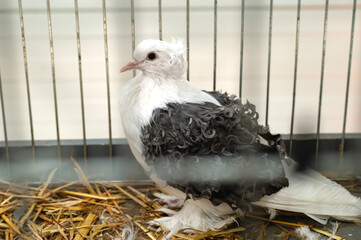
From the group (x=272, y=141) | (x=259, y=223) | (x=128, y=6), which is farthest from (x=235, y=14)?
(x=259, y=223)

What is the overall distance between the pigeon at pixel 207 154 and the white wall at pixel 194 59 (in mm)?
448

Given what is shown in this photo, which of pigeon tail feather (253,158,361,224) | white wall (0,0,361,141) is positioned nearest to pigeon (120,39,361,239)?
pigeon tail feather (253,158,361,224)

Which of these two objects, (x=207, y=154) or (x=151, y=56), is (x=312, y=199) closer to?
(x=207, y=154)

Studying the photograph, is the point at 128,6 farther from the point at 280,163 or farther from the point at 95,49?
the point at 280,163

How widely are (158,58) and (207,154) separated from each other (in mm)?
463

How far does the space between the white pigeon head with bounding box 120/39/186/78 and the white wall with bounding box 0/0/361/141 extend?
436 mm

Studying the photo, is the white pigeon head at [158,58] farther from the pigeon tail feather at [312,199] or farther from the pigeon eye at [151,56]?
the pigeon tail feather at [312,199]

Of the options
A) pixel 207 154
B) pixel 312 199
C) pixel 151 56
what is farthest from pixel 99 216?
pixel 312 199

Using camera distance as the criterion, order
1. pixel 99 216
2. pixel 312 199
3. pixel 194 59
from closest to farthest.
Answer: pixel 312 199
pixel 99 216
pixel 194 59

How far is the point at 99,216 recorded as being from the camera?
1644 millimetres

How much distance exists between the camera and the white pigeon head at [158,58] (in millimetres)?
1458

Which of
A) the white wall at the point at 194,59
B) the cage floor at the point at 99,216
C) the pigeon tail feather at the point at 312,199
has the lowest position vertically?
the cage floor at the point at 99,216

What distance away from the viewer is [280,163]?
4.55ft

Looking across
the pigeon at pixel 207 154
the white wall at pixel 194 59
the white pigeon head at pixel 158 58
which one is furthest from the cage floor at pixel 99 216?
the white pigeon head at pixel 158 58
